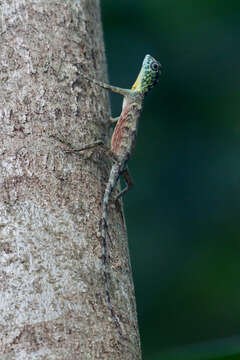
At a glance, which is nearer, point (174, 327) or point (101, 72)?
point (101, 72)

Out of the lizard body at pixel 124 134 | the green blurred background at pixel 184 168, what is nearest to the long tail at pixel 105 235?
the lizard body at pixel 124 134

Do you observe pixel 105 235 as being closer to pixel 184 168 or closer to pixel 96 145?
pixel 96 145

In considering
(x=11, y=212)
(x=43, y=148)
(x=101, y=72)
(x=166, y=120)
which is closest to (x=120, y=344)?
(x=11, y=212)

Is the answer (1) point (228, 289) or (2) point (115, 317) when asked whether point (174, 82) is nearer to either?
(1) point (228, 289)

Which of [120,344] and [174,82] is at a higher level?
[174,82]

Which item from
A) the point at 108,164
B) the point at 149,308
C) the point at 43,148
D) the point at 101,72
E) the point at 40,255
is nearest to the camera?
the point at 40,255

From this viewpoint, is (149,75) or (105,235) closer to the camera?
(105,235)

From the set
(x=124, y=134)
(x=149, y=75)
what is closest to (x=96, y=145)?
(x=124, y=134)

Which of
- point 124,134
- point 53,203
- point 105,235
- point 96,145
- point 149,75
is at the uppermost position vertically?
point 149,75
